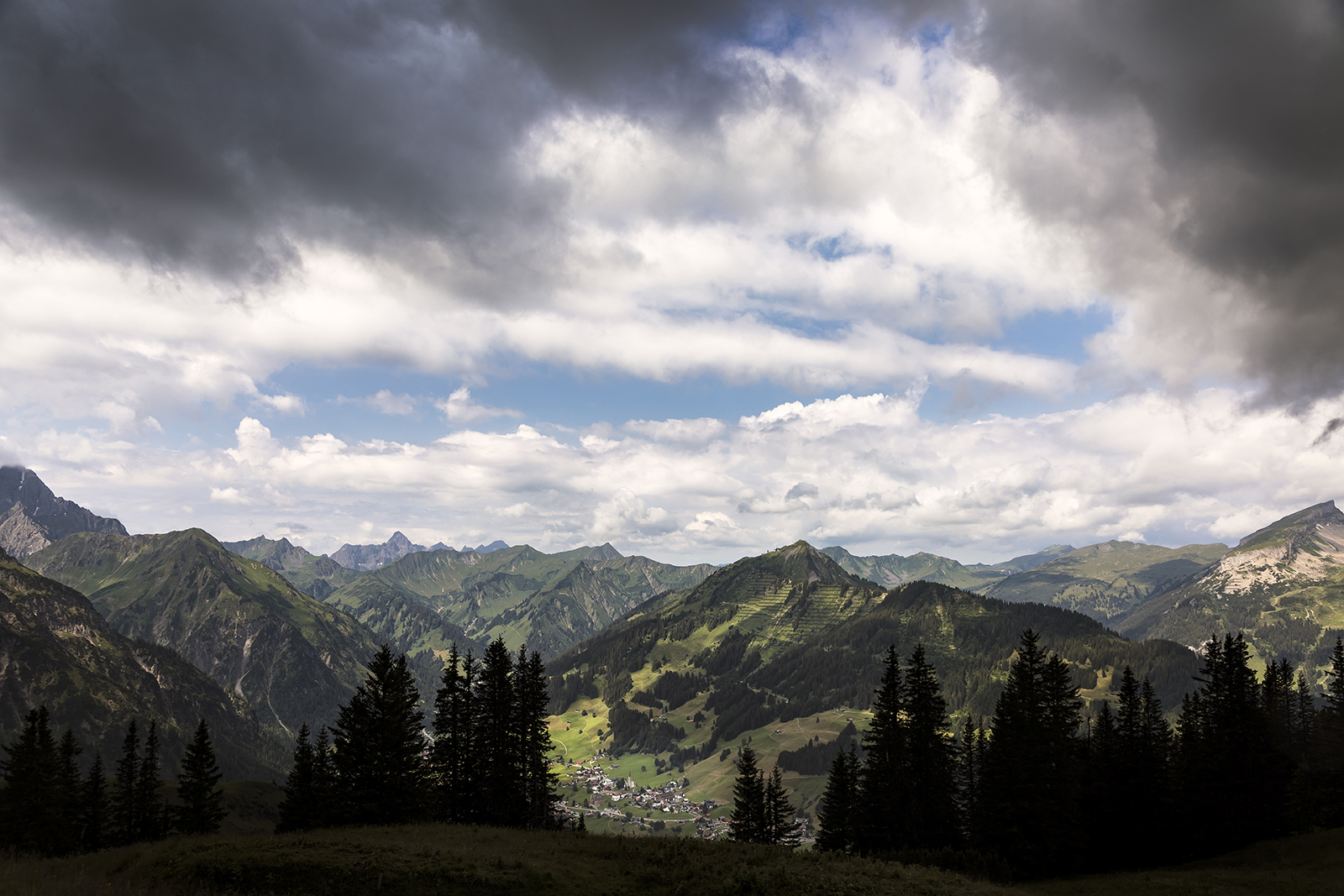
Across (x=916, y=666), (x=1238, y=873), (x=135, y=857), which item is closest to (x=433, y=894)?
(x=135, y=857)

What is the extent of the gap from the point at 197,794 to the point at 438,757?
38.7 m

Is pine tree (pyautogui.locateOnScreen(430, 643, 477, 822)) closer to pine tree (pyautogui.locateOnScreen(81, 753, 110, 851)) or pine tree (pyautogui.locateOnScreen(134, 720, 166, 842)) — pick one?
pine tree (pyautogui.locateOnScreen(134, 720, 166, 842))

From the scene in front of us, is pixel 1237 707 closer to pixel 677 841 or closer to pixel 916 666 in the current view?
pixel 916 666

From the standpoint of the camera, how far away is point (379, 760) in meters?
52.2

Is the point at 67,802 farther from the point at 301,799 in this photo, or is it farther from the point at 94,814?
the point at 301,799

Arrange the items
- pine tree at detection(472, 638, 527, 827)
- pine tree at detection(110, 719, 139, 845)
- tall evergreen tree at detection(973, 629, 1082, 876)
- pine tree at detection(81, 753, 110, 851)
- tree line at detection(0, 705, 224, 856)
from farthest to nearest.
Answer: pine tree at detection(110, 719, 139, 845) → pine tree at detection(81, 753, 110, 851) → tree line at detection(0, 705, 224, 856) → pine tree at detection(472, 638, 527, 827) → tall evergreen tree at detection(973, 629, 1082, 876)

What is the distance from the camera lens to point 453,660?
2516 inches

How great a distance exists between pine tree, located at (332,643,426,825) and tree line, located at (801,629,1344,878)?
33599 mm

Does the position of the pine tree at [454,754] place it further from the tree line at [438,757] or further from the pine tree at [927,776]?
the pine tree at [927,776]

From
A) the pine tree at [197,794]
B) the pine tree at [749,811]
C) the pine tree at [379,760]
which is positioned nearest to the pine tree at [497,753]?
the pine tree at [379,760]

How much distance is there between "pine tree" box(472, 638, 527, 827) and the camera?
59.9m

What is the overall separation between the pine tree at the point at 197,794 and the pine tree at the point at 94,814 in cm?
766

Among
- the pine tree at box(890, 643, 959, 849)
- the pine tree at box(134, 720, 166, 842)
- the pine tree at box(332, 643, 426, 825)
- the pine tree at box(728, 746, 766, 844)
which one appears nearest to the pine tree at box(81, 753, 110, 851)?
the pine tree at box(134, 720, 166, 842)

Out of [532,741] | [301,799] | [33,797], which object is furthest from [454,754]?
[33,797]
